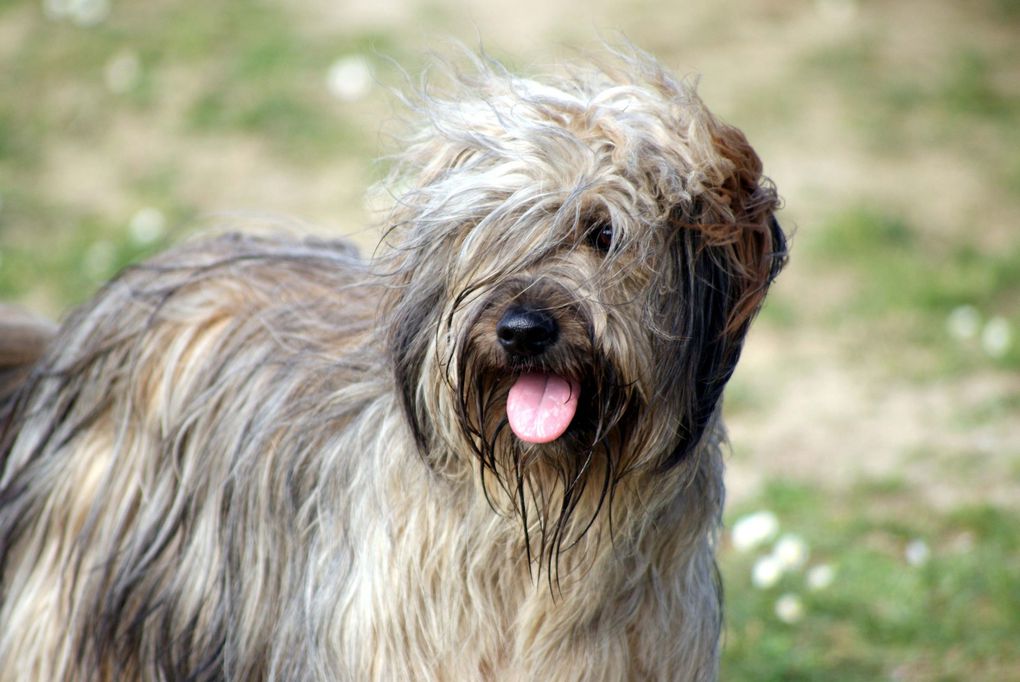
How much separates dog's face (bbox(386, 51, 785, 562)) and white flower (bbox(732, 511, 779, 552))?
6.14ft

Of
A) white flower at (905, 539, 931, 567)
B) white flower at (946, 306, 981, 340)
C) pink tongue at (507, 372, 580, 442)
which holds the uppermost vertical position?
white flower at (946, 306, 981, 340)

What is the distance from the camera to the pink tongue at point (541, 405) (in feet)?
7.34

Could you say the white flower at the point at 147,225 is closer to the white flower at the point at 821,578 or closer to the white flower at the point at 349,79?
the white flower at the point at 349,79

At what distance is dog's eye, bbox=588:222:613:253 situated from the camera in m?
2.28

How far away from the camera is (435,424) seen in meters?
2.39

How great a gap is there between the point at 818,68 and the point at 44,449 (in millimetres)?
5688

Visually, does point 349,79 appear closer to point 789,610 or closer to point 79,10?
point 79,10

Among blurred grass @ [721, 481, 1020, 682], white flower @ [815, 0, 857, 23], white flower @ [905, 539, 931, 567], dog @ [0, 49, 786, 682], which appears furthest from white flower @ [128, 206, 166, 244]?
white flower @ [815, 0, 857, 23]

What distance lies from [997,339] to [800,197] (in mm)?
1482

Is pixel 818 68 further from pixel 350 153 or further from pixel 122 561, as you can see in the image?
pixel 122 561

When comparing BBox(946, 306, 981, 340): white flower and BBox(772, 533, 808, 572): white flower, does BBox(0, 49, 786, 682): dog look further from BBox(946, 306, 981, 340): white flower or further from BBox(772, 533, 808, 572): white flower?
BBox(946, 306, 981, 340): white flower

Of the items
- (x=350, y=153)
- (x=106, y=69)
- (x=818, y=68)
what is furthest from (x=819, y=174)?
(x=106, y=69)

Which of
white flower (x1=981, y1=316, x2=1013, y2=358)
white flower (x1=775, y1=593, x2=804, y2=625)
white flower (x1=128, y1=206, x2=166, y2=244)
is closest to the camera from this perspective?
white flower (x1=775, y1=593, x2=804, y2=625)

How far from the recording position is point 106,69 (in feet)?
25.1
